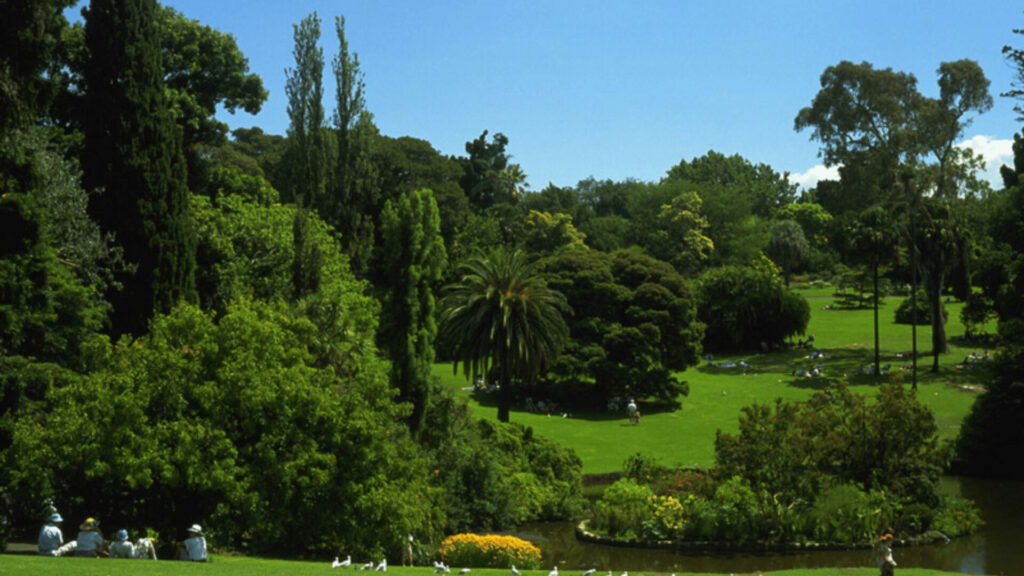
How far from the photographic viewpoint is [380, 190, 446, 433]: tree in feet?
115

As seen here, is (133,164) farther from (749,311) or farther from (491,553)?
(749,311)

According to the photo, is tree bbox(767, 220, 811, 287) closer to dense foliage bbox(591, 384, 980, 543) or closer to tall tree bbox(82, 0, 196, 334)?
dense foliage bbox(591, 384, 980, 543)

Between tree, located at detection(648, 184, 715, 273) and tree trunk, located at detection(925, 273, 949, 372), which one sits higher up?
tree, located at detection(648, 184, 715, 273)

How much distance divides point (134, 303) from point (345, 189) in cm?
2864

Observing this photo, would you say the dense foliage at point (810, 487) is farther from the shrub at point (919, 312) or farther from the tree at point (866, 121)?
the tree at point (866, 121)

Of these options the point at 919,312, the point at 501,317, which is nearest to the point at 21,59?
the point at 501,317

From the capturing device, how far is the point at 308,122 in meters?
60.4

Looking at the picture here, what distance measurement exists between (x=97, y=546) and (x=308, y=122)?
4503cm

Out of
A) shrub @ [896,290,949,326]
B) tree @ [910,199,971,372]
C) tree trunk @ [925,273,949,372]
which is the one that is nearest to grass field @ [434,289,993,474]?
shrub @ [896,290,949,326]

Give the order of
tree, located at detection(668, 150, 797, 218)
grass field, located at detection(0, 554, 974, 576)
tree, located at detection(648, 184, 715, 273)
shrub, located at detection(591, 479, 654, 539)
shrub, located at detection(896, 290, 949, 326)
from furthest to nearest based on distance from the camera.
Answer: tree, located at detection(668, 150, 797, 218) → tree, located at detection(648, 184, 715, 273) → shrub, located at detection(896, 290, 949, 326) → shrub, located at detection(591, 479, 654, 539) → grass field, located at detection(0, 554, 974, 576)

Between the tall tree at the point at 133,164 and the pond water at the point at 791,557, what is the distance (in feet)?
48.9

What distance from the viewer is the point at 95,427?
66.9ft

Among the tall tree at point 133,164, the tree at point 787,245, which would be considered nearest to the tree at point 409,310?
the tall tree at point 133,164

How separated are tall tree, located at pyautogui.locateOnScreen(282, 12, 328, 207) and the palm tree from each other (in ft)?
54.5
